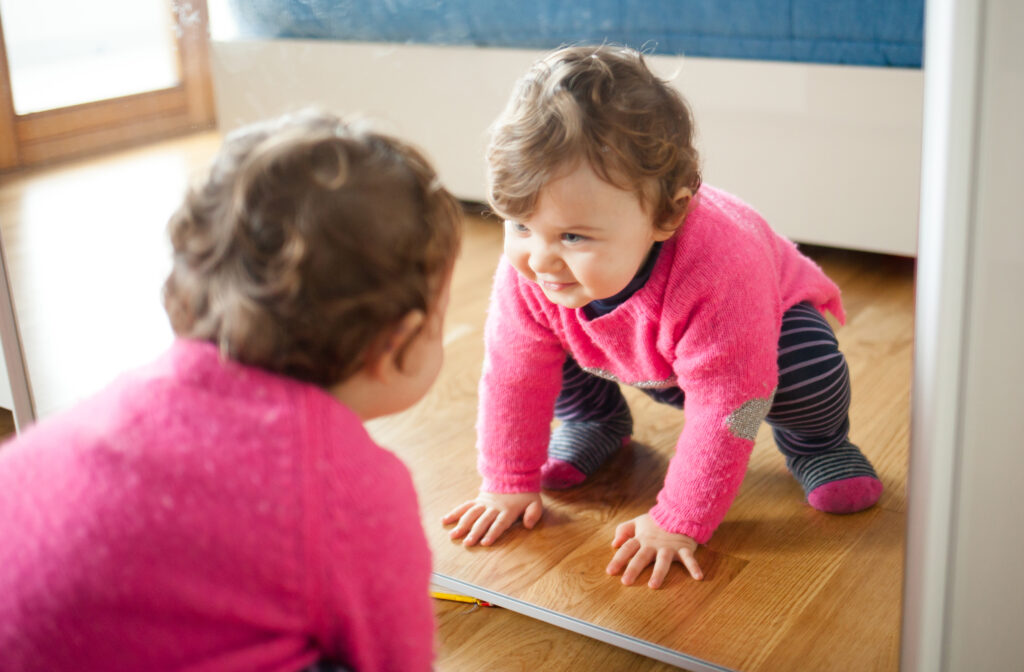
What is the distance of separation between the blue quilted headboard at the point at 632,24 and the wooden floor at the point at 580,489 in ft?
0.52

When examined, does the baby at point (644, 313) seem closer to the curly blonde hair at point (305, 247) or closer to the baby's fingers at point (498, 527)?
the baby's fingers at point (498, 527)

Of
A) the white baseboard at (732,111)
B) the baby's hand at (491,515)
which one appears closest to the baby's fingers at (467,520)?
the baby's hand at (491,515)

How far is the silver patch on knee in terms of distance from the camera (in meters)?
0.87

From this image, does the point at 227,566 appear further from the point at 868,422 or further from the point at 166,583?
the point at 868,422

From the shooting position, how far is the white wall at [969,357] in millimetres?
550

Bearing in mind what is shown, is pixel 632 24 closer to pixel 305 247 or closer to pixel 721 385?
pixel 721 385

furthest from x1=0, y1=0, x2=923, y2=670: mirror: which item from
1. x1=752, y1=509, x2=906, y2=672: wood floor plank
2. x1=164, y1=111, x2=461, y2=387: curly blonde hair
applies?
x1=164, y1=111, x2=461, y2=387: curly blonde hair

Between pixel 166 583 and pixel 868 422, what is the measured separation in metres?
0.65

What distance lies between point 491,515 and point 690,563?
0.64 feet

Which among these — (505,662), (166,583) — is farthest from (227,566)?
(505,662)

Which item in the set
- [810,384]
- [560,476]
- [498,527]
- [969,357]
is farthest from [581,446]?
[969,357]

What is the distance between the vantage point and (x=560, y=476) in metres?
1.04

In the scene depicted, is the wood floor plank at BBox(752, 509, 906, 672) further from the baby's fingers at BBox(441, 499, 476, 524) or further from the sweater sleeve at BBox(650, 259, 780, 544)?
the baby's fingers at BBox(441, 499, 476, 524)

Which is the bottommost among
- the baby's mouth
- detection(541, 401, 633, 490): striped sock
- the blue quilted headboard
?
detection(541, 401, 633, 490): striped sock
